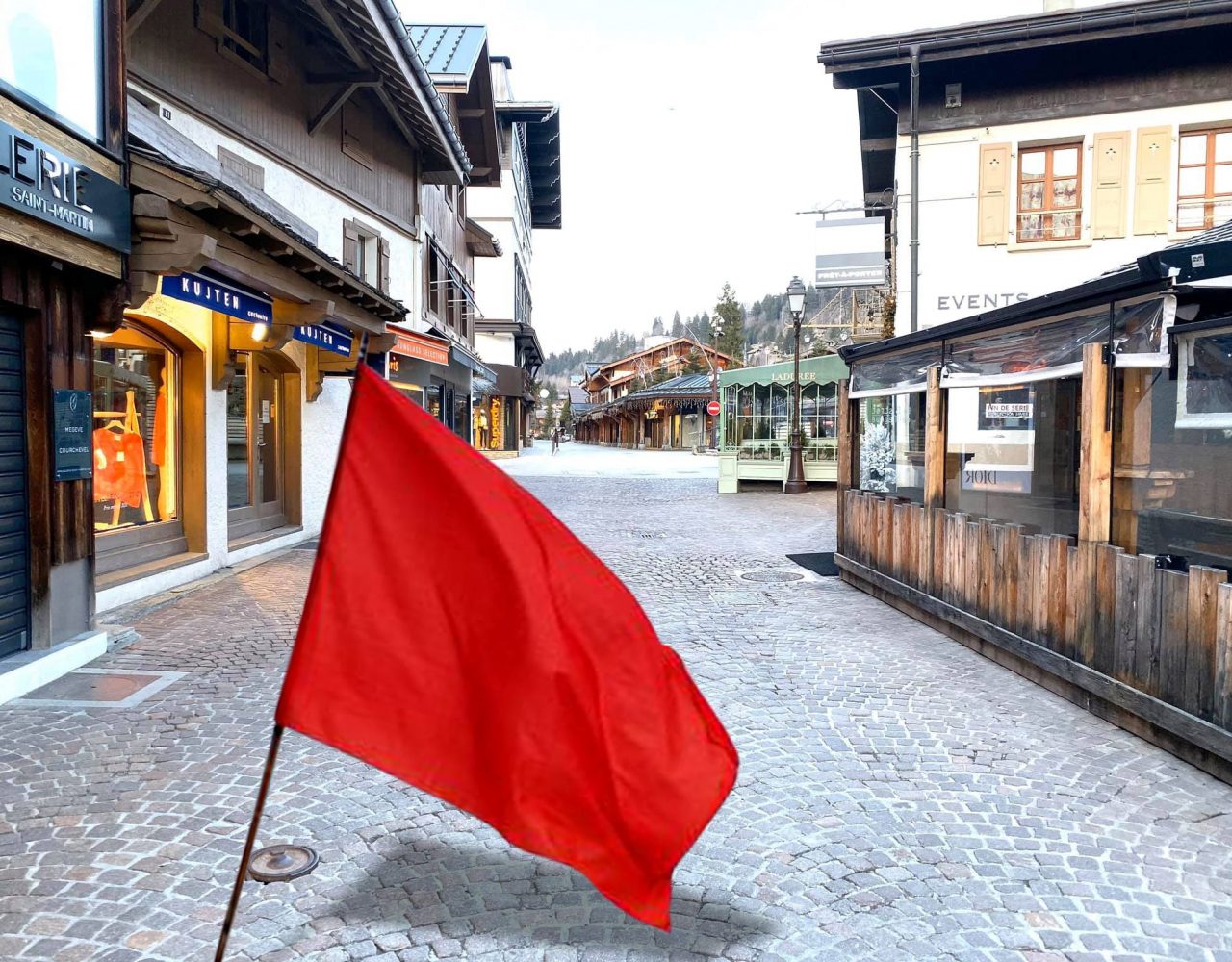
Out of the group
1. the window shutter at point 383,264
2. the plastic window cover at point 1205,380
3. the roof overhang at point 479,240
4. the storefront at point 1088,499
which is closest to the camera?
the storefront at point 1088,499

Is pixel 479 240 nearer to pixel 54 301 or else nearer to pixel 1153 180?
pixel 1153 180

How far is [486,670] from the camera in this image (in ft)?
6.65

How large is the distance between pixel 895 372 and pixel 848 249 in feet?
32.3

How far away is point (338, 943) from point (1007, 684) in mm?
4621

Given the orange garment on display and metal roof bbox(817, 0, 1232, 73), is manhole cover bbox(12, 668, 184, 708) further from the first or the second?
metal roof bbox(817, 0, 1232, 73)

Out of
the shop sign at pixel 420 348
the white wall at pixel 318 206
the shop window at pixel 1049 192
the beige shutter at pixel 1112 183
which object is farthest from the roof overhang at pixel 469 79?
the beige shutter at pixel 1112 183

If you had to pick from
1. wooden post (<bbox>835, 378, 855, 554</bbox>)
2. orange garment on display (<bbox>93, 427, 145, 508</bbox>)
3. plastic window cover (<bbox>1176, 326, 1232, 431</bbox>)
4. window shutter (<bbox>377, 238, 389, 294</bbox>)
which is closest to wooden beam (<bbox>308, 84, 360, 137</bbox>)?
window shutter (<bbox>377, 238, 389, 294</bbox>)

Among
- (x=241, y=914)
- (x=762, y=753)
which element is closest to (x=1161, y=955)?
(x=762, y=753)

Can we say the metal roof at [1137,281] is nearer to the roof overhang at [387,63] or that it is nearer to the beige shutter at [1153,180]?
the roof overhang at [387,63]

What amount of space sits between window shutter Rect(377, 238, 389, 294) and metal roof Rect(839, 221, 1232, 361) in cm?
1097

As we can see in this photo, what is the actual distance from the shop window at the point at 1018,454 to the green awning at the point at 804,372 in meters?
9.15

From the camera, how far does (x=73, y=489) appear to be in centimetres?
582

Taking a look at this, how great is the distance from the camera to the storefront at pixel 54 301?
16.3ft

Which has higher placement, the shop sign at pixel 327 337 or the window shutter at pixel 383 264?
the window shutter at pixel 383 264
